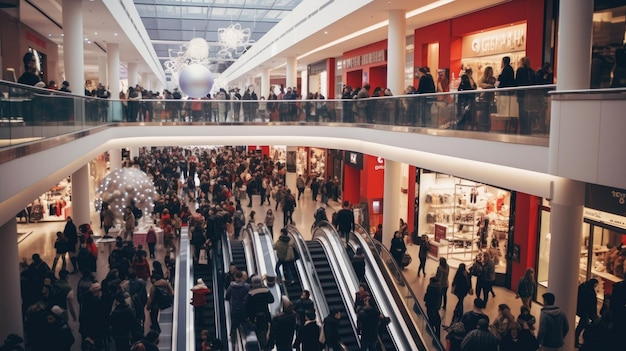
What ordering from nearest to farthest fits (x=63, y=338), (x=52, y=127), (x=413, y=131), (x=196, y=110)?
(x=63, y=338) < (x=52, y=127) < (x=413, y=131) < (x=196, y=110)

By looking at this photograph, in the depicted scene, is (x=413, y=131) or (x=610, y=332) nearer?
(x=610, y=332)

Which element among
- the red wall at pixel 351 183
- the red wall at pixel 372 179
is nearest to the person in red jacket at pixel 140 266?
the red wall at pixel 372 179

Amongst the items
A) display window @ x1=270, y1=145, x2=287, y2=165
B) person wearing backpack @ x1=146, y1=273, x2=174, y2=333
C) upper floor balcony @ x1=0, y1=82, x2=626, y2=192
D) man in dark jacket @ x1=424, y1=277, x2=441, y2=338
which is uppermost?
upper floor balcony @ x1=0, y1=82, x2=626, y2=192

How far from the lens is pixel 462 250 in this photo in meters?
17.4

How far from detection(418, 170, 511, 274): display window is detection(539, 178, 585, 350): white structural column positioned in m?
4.84

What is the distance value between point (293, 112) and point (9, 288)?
13.5 m

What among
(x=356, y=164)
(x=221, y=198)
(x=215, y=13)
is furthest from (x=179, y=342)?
(x=215, y=13)

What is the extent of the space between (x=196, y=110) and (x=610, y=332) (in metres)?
17.1

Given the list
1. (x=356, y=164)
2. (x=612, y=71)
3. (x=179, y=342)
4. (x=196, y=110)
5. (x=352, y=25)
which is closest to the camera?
(x=612, y=71)

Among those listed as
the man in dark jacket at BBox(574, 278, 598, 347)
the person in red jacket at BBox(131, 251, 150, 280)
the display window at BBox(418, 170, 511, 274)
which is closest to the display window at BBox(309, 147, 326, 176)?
the display window at BBox(418, 170, 511, 274)

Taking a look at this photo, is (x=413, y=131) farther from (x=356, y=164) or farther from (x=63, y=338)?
(x=356, y=164)

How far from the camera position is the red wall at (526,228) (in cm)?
1449

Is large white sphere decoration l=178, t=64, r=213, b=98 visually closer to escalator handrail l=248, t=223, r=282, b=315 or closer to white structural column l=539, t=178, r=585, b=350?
escalator handrail l=248, t=223, r=282, b=315

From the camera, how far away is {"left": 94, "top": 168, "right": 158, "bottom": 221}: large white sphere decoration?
56.3 ft
